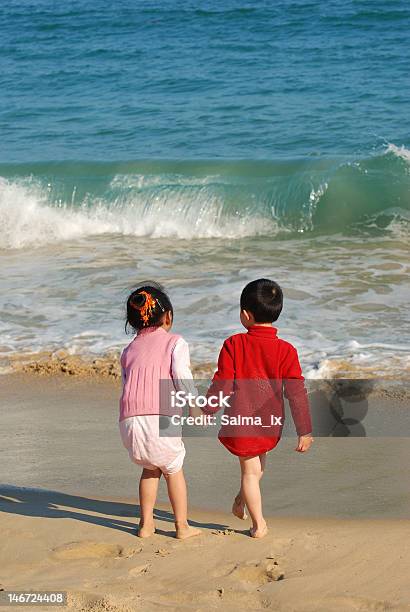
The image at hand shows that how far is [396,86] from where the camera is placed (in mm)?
14344

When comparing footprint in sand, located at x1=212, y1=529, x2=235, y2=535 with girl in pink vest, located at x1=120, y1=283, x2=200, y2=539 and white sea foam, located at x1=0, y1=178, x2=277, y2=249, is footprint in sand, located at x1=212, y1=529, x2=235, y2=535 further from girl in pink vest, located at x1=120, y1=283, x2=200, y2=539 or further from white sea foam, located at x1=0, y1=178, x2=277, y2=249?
white sea foam, located at x1=0, y1=178, x2=277, y2=249

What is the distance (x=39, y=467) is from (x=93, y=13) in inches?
672

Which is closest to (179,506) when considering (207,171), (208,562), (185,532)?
(185,532)

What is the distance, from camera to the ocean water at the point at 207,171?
6.98 meters

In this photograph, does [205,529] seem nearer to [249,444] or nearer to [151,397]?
[249,444]

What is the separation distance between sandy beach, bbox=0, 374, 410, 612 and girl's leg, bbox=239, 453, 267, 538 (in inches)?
2.0

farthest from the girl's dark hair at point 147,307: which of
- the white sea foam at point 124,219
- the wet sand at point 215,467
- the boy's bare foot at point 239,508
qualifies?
the white sea foam at point 124,219

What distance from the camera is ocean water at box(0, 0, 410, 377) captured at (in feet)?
22.9

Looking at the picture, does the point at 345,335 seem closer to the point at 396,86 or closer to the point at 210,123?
the point at 210,123

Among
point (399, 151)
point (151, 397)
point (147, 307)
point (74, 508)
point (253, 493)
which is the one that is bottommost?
point (74, 508)

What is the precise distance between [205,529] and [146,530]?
9.2 inches

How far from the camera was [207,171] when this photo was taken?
12.1 metres

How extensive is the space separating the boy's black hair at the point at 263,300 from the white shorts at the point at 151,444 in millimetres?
532

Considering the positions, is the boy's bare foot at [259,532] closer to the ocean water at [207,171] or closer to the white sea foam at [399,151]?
the ocean water at [207,171]
